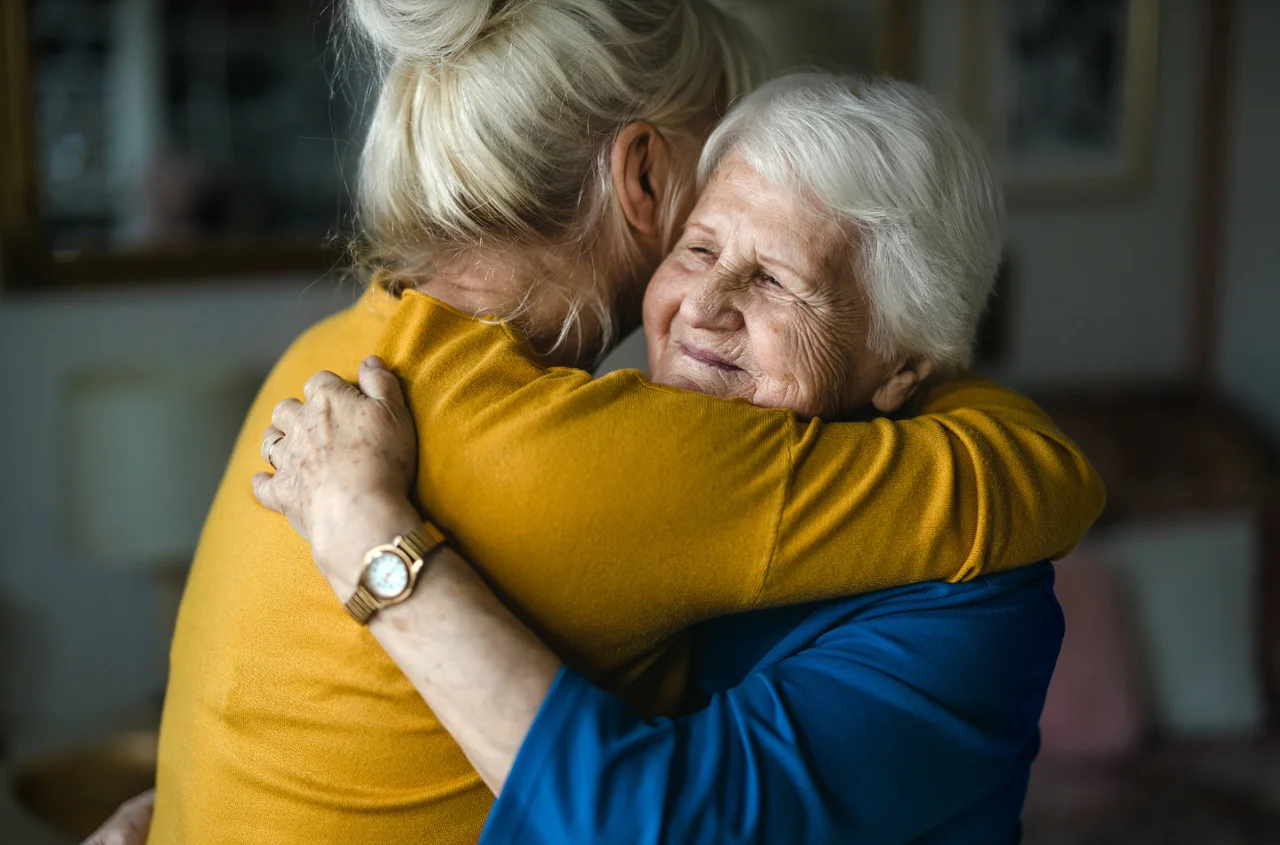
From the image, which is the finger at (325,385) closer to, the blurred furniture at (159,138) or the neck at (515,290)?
the neck at (515,290)

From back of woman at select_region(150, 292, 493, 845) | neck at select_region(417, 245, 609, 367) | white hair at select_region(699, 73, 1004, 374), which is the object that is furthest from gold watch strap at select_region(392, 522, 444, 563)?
white hair at select_region(699, 73, 1004, 374)

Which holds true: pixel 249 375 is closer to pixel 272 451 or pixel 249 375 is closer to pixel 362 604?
pixel 272 451

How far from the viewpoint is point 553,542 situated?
0.82 m

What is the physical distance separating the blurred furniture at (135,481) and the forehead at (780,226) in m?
1.85

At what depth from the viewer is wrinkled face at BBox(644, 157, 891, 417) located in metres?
1.05

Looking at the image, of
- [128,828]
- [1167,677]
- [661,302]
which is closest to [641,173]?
[661,302]

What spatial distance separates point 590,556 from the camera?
2.69ft

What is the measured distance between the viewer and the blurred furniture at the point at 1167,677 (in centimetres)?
287

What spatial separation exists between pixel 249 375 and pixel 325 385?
6.41ft

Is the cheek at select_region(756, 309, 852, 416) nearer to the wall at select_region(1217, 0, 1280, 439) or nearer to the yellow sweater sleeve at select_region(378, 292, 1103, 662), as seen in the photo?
the yellow sweater sleeve at select_region(378, 292, 1103, 662)

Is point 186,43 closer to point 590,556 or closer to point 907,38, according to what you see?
point 907,38

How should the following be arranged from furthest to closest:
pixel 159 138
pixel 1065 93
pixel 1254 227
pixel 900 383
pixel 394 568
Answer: pixel 1254 227, pixel 1065 93, pixel 159 138, pixel 900 383, pixel 394 568

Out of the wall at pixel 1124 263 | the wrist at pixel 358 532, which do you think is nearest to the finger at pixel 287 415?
the wrist at pixel 358 532

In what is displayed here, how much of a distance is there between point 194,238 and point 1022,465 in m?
2.65
